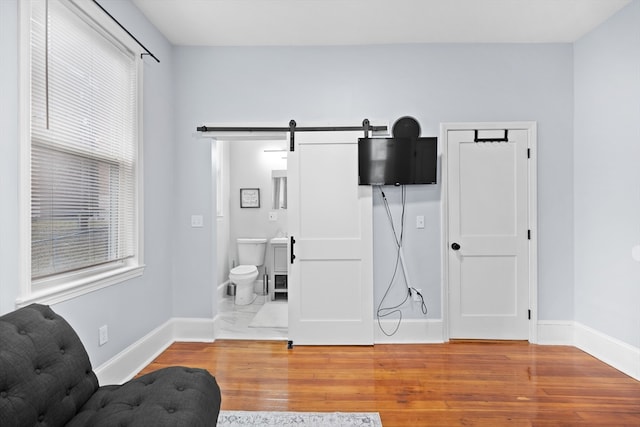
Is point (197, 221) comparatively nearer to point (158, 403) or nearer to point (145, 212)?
point (145, 212)

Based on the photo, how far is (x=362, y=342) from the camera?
3451 mm

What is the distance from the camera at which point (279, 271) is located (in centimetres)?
513

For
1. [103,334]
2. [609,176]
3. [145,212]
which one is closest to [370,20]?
[609,176]

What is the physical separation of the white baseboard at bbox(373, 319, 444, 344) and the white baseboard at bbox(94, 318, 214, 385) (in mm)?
1672

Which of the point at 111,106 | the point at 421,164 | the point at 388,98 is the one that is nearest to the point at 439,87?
the point at 388,98

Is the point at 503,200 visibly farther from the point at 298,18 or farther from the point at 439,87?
the point at 298,18

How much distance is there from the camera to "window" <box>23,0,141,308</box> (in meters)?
1.99

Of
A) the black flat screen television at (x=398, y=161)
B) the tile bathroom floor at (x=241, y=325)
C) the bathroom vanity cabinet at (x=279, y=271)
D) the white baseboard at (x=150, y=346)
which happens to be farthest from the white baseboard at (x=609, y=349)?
the white baseboard at (x=150, y=346)

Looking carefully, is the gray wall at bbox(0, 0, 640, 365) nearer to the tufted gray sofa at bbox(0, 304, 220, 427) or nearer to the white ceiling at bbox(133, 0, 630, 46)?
the white ceiling at bbox(133, 0, 630, 46)

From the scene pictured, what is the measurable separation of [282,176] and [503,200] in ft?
9.93

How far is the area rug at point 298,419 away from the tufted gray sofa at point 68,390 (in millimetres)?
628

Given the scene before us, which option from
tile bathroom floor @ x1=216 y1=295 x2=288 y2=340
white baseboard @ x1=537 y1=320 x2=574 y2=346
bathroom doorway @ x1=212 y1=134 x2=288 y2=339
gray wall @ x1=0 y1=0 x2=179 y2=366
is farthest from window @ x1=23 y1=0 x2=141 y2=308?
white baseboard @ x1=537 y1=320 x2=574 y2=346

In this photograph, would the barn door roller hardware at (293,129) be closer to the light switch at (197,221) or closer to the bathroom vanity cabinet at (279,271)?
the light switch at (197,221)

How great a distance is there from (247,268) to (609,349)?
12.9 ft
